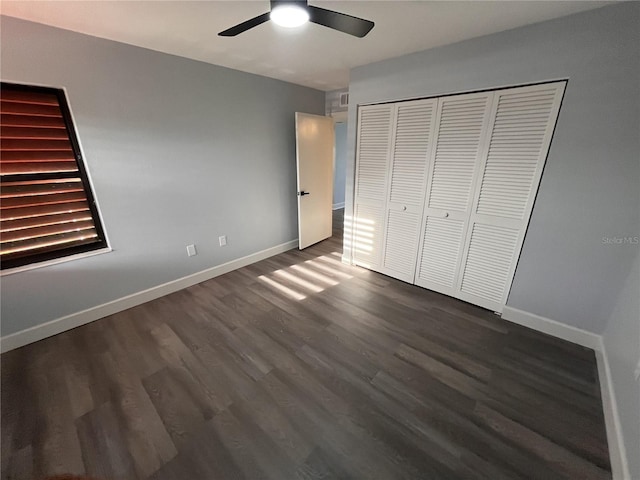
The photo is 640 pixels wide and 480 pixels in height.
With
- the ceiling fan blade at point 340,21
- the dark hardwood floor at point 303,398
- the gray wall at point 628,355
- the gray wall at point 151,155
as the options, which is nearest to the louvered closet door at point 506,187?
the dark hardwood floor at point 303,398

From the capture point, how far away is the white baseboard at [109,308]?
6.53 feet

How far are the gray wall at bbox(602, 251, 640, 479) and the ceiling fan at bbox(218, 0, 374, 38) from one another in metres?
2.22

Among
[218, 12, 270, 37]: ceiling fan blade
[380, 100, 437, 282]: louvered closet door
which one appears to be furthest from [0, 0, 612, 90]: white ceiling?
[380, 100, 437, 282]: louvered closet door

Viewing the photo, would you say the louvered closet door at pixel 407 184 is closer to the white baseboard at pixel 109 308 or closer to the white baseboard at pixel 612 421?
the white baseboard at pixel 612 421

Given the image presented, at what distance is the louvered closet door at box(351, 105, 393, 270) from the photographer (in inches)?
107

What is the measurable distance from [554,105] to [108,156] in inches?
139

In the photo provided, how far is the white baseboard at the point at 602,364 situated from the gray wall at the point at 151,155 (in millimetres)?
3102

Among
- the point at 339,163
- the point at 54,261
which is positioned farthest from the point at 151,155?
the point at 339,163

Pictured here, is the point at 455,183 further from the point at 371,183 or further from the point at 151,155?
the point at 151,155

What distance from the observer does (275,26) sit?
1.83 metres

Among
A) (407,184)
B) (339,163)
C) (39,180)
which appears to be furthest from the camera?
(339,163)

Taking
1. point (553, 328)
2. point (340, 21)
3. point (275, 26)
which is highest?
point (275, 26)

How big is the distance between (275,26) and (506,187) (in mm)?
2215

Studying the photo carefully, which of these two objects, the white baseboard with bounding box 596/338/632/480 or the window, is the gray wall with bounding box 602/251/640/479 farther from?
the window
